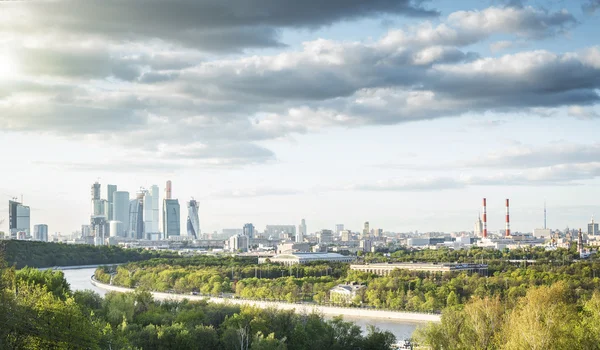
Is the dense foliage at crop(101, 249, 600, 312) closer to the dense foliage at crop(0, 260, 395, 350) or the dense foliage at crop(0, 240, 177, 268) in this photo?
the dense foliage at crop(0, 260, 395, 350)

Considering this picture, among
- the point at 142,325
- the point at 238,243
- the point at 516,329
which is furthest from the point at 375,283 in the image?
the point at 238,243

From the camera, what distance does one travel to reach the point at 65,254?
11094 cm

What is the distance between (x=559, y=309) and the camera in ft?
89.4

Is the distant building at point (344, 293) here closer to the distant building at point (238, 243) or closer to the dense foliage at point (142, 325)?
the dense foliage at point (142, 325)


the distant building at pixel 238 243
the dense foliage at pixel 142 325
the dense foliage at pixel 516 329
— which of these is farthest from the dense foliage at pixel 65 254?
the dense foliage at pixel 516 329

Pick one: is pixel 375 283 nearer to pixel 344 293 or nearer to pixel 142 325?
pixel 344 293

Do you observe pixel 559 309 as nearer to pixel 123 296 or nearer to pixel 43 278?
pixel 123 296

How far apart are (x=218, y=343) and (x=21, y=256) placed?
7577 centimetres

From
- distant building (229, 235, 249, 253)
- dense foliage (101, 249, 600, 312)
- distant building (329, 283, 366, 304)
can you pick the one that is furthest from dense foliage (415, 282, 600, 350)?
distant building (229, 235, 249, 253)

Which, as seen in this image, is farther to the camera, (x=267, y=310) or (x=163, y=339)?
(x=267, y=310)

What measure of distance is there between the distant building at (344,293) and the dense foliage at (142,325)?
18852 millimetres

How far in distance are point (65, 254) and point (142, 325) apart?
273 ft

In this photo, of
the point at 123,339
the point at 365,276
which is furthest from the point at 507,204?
the point at 123,339

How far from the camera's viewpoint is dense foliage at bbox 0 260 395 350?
18.5 meters
